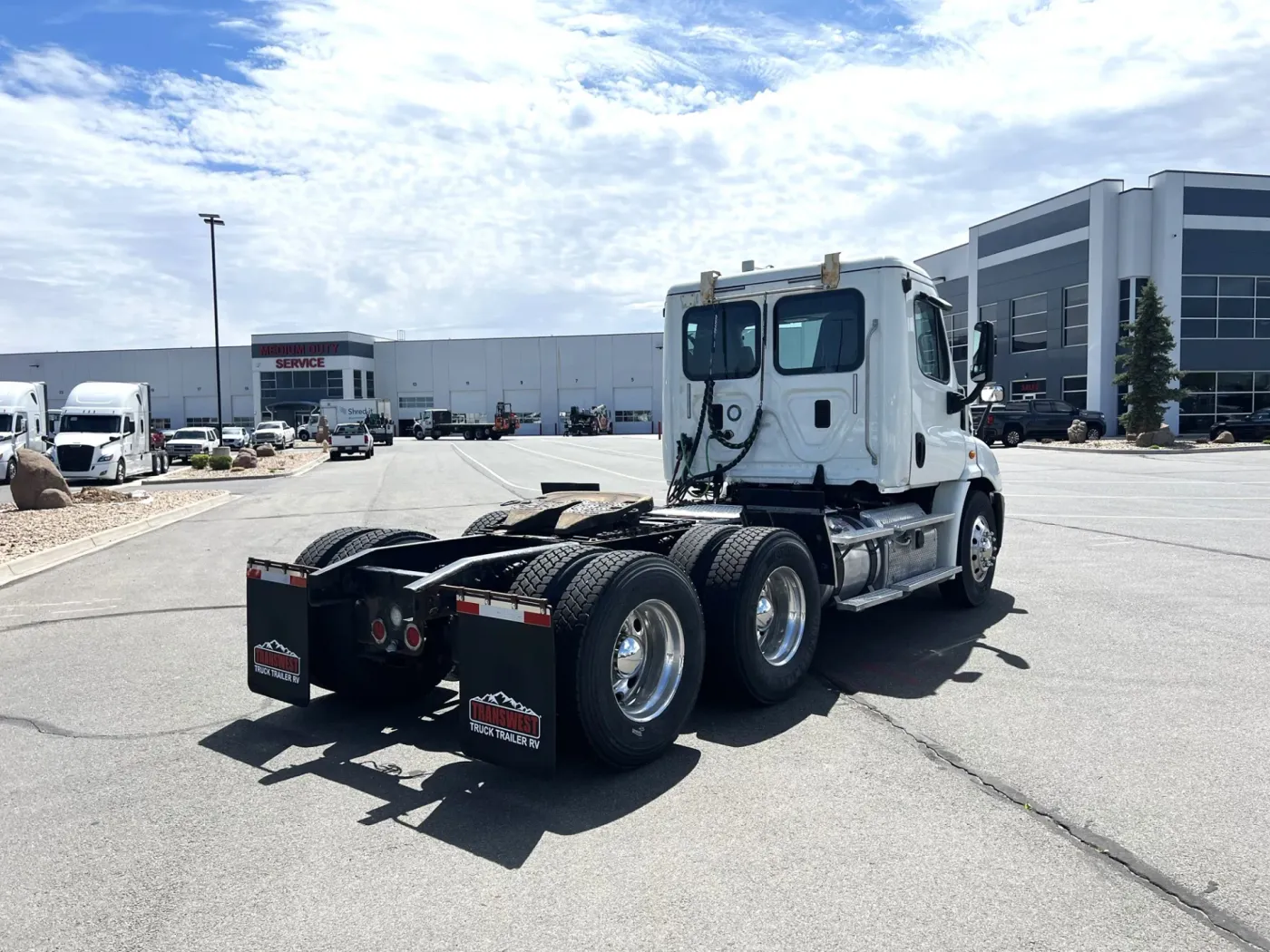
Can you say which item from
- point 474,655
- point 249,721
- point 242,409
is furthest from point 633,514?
point 242,409

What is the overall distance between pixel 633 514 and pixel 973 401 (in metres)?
3.71

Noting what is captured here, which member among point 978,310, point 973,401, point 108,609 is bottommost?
point 108,609

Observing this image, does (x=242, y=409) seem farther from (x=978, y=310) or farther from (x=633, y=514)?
(x=633, y=514)

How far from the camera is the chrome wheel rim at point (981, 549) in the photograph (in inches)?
330

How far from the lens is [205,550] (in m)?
13.2

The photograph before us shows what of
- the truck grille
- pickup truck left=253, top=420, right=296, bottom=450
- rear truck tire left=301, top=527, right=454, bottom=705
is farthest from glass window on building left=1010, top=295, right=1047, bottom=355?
rear truck tire left=301, top=527, right=454, bottom=705

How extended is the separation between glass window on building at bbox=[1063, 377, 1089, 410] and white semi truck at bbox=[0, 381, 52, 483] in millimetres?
44269

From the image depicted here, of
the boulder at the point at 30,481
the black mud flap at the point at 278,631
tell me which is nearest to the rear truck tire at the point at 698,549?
the black mud flap at the point at 278,631

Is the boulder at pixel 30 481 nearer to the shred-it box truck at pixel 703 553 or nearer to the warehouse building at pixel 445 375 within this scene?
the shred-it box truck at pixel 703 553

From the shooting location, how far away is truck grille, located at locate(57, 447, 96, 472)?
25.8 meters

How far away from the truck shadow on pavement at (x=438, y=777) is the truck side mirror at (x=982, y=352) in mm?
4710

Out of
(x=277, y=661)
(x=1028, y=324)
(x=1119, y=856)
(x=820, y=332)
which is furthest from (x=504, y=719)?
(x=1028, y=324)

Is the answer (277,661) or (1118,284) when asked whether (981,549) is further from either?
(1118,284)

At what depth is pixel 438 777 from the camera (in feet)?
15.3
